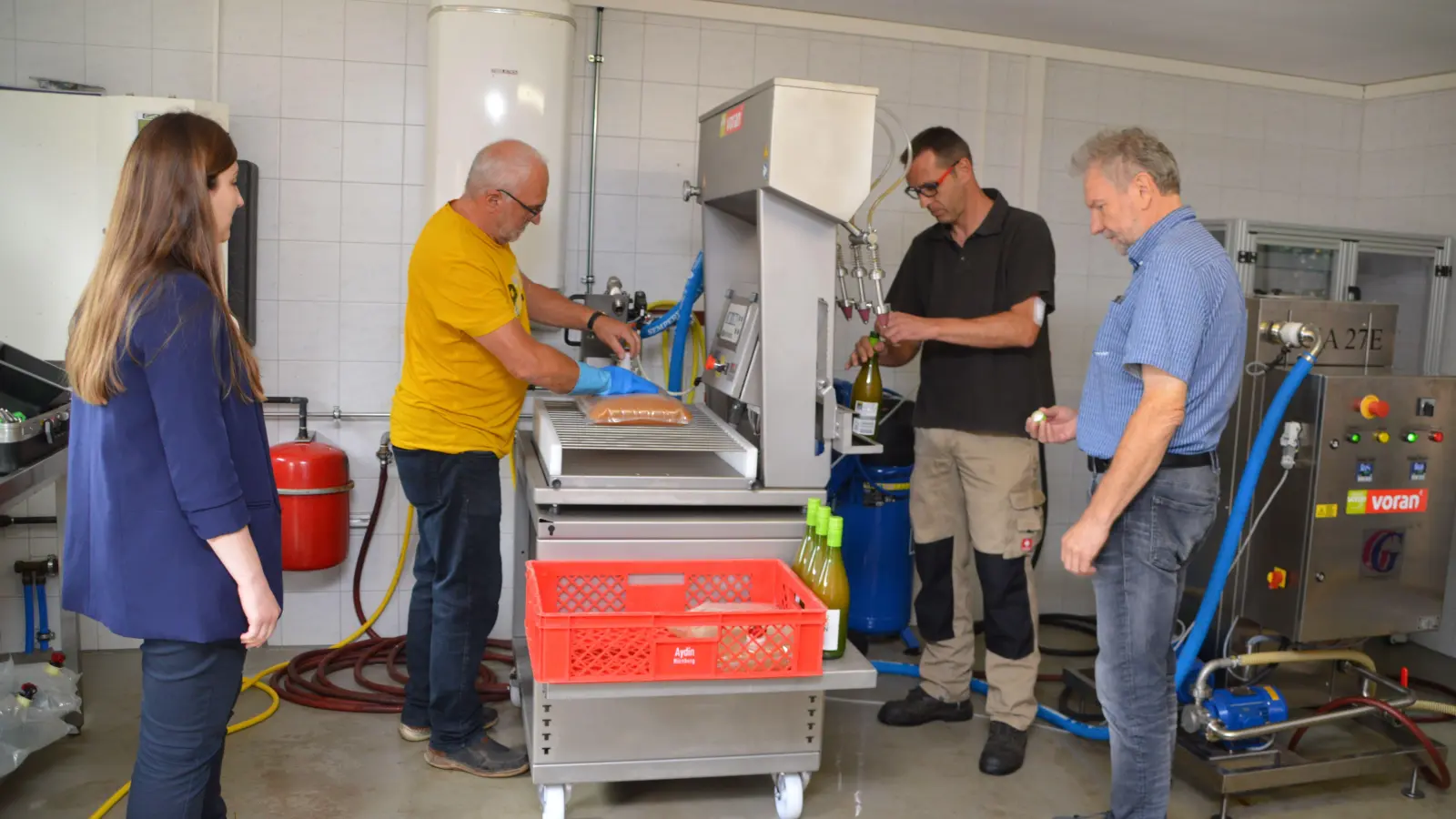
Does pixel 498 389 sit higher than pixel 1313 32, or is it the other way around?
pixel 1313 32

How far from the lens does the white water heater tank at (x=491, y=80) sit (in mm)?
3541

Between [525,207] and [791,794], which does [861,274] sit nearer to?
[525,207]

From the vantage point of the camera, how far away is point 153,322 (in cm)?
172

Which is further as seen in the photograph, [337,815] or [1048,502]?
[1048,502]

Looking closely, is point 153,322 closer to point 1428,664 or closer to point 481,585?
point 481,585

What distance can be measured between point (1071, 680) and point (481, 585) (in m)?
1.94

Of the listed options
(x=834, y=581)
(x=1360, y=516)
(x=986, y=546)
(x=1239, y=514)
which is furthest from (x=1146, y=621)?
(x=1360, y=516)

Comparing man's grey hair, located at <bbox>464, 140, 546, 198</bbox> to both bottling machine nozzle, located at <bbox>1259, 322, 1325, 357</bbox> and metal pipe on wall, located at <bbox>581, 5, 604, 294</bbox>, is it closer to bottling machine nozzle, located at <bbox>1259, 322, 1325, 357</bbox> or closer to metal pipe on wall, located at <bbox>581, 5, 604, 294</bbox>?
metal pipe on wall, located at <bbox>581, 5, 604, 294</bbox>

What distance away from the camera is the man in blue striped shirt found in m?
2.24

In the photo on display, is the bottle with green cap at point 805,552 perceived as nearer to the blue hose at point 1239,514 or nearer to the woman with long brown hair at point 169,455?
the blue hose at point 1239,514

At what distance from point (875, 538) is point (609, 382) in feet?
5.11

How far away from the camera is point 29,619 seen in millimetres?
3680

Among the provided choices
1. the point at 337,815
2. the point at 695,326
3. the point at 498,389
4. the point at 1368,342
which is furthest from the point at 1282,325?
the point at 337,815

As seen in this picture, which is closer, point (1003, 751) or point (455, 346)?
point (455, 346)
